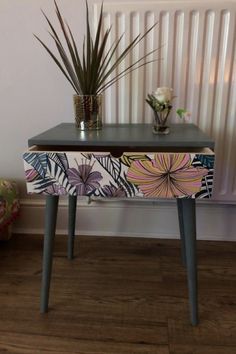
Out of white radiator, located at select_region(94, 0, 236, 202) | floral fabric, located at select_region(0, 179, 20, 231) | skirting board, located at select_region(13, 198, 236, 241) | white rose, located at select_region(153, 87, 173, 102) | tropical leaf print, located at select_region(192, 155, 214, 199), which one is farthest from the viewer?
skirting board, located at select_region(13, 198, 236, 241)

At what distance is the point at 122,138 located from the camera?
0.84m

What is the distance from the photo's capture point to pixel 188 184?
2.56 feet

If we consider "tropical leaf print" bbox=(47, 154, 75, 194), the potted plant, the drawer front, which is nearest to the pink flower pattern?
the drawer front

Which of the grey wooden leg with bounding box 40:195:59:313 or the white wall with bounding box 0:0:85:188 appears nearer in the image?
the grey wooden leg with bounding box 40:195:59:313

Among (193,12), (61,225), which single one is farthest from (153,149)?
(61,225)

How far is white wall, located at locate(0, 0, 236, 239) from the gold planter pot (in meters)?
0.28

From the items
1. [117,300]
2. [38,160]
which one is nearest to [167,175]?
[38,160]

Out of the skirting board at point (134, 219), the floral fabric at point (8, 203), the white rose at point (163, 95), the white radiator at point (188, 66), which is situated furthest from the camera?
the skirting board at point (134, 219)

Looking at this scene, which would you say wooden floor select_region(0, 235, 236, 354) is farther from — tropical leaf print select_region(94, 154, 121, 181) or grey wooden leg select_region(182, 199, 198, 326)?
tropical leaf print select_region(94, 154, 121, 181)

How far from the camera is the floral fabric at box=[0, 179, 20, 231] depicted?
115cm

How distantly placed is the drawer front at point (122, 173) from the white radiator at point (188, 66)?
0.43 meters

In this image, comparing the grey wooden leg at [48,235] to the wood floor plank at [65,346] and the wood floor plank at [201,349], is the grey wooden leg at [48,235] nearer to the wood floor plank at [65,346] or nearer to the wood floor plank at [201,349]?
the wood floor plank at [65,346]

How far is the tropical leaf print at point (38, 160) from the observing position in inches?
30.9

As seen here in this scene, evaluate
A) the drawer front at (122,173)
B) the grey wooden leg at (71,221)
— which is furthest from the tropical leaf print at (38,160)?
the grey wooden leg at (71,221)
